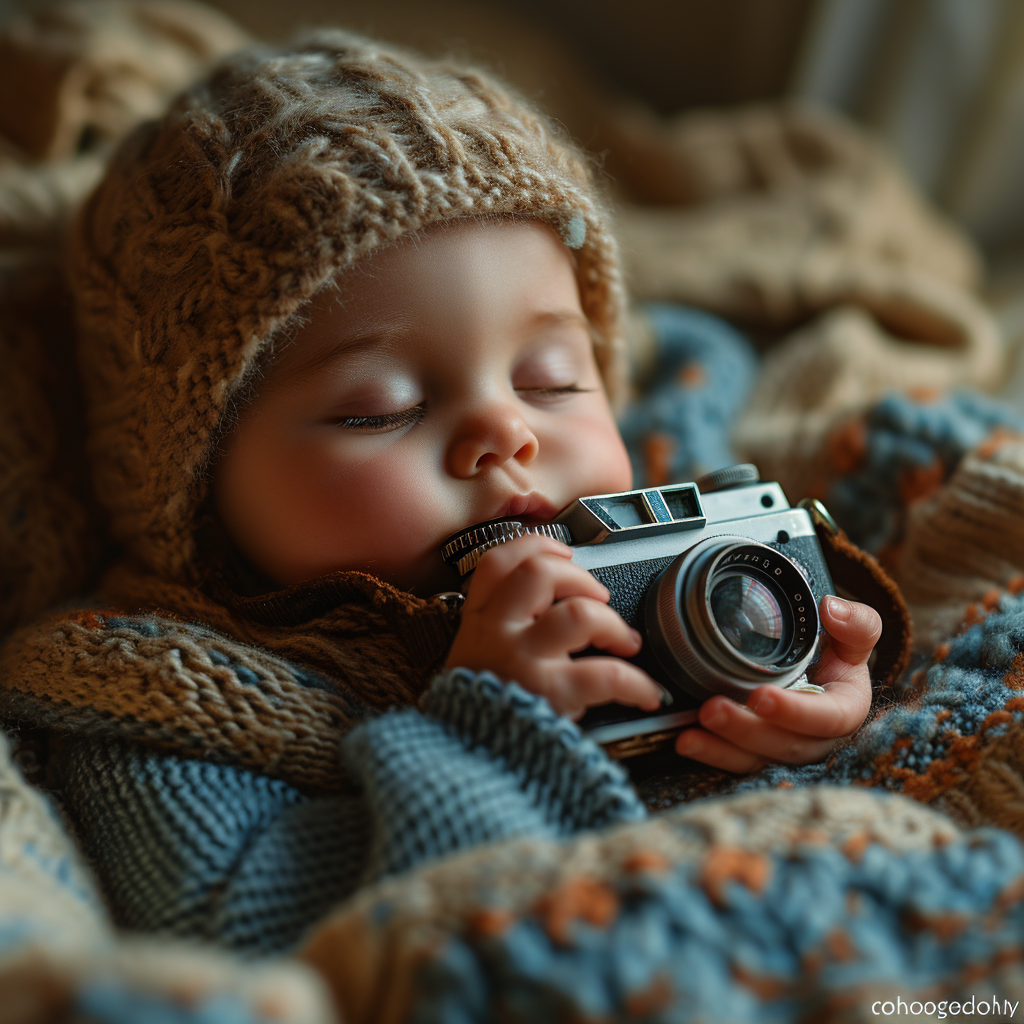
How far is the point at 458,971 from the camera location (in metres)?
0.43

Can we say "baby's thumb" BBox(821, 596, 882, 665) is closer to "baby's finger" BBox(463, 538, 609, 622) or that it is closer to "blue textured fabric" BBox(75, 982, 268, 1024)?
"baby's finger" BBox(463, 538, 609, 622)

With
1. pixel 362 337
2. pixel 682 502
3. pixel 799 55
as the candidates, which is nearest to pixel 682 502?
pixel 682 502

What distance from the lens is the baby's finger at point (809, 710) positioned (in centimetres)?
65

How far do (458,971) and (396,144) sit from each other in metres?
0.65

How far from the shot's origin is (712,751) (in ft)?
2.18

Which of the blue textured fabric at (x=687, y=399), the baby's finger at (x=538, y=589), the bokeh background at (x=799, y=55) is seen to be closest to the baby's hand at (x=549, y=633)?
the baby's finger at (x=538, y=589)

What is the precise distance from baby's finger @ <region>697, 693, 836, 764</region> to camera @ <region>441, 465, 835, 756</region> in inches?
0.5

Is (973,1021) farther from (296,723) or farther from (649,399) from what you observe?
(649,399)

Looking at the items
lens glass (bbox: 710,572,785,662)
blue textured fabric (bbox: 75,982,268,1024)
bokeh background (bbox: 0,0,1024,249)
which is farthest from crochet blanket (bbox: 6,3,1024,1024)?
bokeh background (bbox: 0,0,1024,249)

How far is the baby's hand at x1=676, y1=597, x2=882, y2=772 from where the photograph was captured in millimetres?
653

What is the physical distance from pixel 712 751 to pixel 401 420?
371 mm

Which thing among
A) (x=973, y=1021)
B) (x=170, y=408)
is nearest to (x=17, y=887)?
(x=170, y=408)

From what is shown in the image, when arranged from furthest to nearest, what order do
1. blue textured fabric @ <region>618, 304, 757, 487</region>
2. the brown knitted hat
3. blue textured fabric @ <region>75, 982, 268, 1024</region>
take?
blue textured fabric @ <region>618, 304, 757, 487</region> < the brown knitted hat < blue textured fabric @ <region>75, 982, 268, 1024</region>

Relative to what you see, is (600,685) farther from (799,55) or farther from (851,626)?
(799,55)
